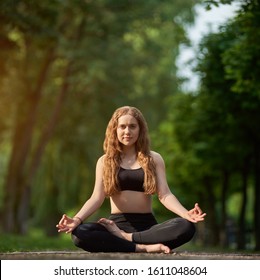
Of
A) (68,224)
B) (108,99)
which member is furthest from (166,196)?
(108,99)

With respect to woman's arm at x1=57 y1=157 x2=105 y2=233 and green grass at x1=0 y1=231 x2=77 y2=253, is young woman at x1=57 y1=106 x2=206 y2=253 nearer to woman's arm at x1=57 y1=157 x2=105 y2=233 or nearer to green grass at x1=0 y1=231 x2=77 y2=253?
woman's arm at x1=57 y1=157 x2=105 y2=233

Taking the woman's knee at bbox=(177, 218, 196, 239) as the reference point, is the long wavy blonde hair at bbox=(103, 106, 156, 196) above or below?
above

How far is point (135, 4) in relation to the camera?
30.0 metres

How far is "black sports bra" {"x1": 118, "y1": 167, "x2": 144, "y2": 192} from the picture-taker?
784 centimetres

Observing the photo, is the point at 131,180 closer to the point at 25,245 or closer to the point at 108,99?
the point at 25,245

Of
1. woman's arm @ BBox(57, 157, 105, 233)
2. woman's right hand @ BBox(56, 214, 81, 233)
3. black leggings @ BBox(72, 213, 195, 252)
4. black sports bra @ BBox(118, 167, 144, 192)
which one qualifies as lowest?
black leggings @ BBox(72, 213, 195, 252)

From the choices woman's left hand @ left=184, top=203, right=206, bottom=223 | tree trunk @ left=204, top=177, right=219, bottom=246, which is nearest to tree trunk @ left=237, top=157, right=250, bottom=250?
tree trunk @ left=204, top=177, right=219, bottom=246

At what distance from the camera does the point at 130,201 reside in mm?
7887

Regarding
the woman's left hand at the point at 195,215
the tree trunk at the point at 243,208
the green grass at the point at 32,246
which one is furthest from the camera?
the tree trunk at the point at 243,208

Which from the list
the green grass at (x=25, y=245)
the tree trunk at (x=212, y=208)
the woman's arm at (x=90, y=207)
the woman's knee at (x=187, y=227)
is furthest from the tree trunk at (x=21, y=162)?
the woman's knee at (x=187, y=227)

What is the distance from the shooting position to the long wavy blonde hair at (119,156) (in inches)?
307

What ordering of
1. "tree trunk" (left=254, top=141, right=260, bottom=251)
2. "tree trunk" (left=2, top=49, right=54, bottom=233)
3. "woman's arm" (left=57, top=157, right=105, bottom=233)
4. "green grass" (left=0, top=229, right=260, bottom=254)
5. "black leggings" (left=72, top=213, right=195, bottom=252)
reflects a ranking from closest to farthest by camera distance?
"woman's arm" (left=57, top=157, right=105, bottom=233) → "black leggings" (left=72, top=213, right=195, bottom=252) → "green grass" (left=0, top=229, right=260, bottom=254) → "tree trunk" (left=254, top=141, right=260, bottom=251) → "tree trunk" (left=2, top=49, right=54, bottom=233)

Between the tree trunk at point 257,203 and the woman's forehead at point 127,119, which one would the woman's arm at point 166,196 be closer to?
the woman's forehead at point 127,119

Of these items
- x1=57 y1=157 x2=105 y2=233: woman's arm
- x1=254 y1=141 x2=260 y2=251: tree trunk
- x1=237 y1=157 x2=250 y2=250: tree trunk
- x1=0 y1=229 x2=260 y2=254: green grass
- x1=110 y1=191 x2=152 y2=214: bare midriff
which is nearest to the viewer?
x1=57 y1=157 x2=105 y2=233: woman's arm
